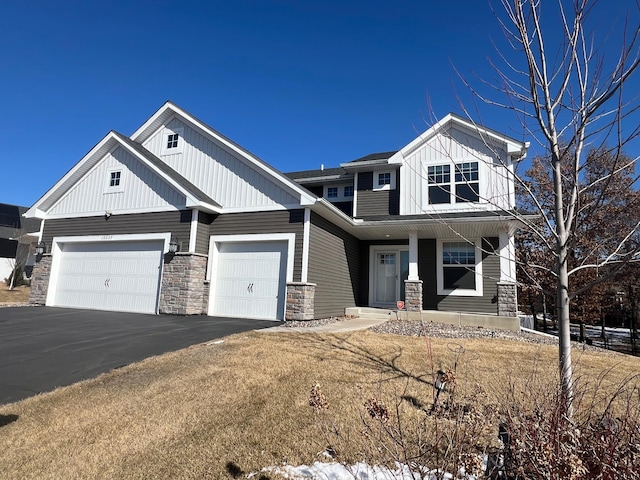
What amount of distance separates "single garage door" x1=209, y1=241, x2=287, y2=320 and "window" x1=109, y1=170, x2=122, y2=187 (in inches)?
186

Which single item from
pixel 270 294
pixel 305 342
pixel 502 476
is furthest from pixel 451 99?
pixel 270 294

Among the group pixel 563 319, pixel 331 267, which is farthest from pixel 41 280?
pixel 563 319

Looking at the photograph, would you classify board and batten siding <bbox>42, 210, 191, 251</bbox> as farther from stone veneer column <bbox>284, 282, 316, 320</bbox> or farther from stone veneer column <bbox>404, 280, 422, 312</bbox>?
stone veneer column <bbox>404, 280, 422, 312</bbox>

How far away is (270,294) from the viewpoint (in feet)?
32.5

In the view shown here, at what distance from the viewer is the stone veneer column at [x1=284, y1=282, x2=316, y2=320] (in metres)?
9.29

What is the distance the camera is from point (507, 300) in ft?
35.5

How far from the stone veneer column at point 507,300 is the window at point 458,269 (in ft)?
2.73

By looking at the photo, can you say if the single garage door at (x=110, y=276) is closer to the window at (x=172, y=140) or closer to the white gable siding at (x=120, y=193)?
the white gable siding at (x=120, y=193)

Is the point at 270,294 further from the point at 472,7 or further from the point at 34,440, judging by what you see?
the point at 472,7

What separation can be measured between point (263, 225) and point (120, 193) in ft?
18.4

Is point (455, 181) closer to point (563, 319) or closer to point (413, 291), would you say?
Answer: point (413, 291)

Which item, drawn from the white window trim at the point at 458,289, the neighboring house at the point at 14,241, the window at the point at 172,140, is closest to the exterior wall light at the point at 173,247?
the window at the point at 172,140

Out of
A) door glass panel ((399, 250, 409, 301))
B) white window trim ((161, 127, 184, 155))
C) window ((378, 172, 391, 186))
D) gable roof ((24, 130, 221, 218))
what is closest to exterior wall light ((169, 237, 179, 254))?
gable roof ((24, 130, 221, 218))

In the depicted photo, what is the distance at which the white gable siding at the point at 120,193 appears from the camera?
11000 mm
